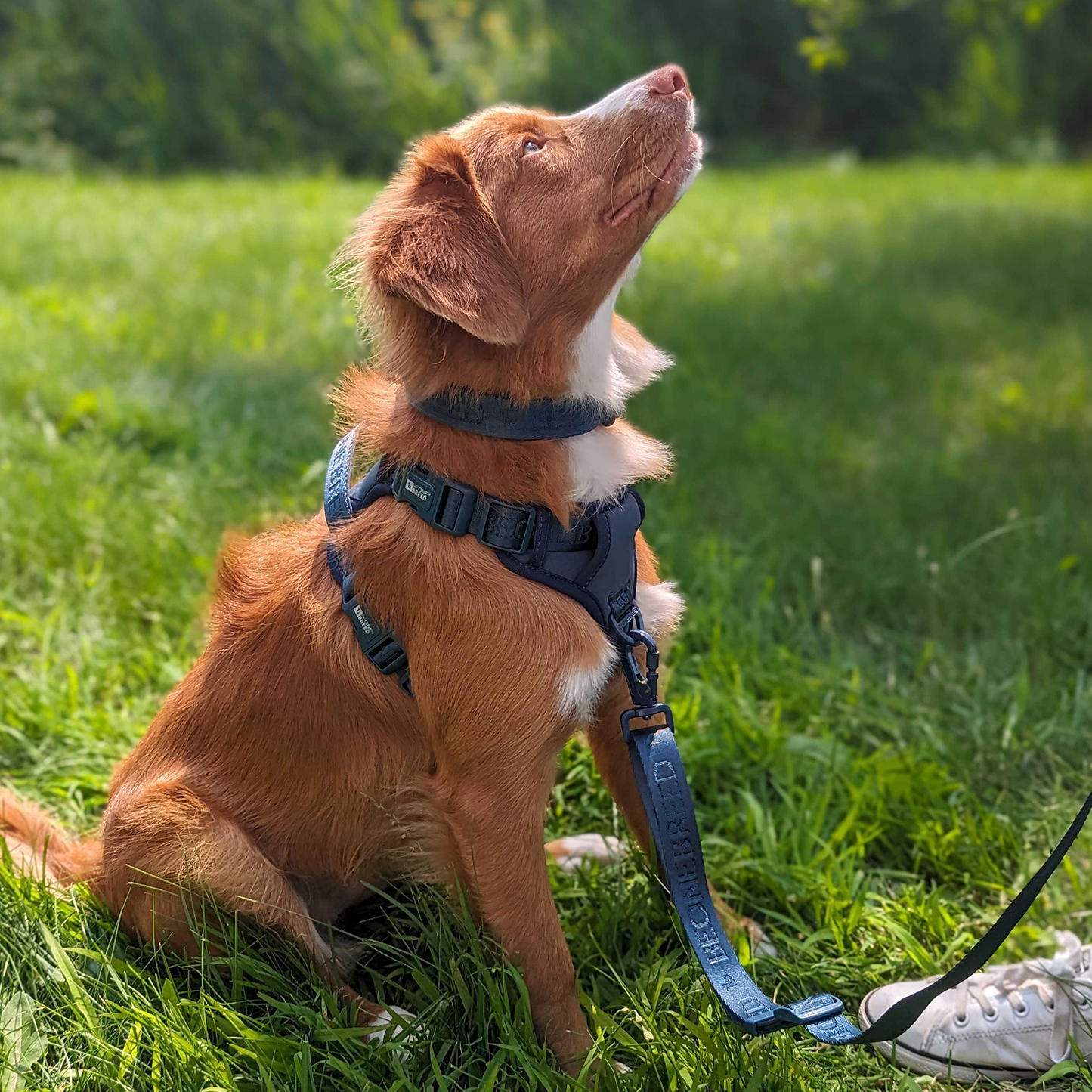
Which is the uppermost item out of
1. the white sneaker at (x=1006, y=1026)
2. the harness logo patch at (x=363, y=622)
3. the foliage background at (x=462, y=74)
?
the foliage background at (x=462, y=74)

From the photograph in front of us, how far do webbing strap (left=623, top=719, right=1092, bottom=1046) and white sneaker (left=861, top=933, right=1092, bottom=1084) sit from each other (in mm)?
244

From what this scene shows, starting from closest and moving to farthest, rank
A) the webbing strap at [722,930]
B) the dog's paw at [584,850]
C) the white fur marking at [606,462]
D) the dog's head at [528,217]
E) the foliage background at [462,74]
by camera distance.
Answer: the webbing strap at [722,930]
the dog's head at [528,217]
the white fur marking at [606,462]
the dog's paw at [584,850]
the foliage background at [462,74]

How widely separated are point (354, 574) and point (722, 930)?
0.92 metres

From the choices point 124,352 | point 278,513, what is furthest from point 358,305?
point 124,352

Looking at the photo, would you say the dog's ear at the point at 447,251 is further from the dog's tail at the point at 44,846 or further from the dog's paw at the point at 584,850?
the dog's tail at the point at 44,846

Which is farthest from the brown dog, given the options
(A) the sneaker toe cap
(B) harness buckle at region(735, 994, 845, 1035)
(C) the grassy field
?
(A) the sneaker toe cap

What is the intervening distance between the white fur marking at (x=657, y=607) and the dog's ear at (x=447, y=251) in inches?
22.6

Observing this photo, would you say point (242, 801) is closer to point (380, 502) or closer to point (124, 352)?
point (380, 502)

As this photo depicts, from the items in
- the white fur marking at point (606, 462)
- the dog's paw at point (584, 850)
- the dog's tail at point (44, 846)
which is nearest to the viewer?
the white fur marking at point (606, 462)

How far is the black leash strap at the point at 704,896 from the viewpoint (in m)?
1.70

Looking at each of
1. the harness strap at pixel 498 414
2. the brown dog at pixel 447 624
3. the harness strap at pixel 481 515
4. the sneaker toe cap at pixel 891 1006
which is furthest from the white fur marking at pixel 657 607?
the sneaker toe cap at pixel 891 1006

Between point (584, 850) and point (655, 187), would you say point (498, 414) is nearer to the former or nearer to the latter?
point (655, 187)

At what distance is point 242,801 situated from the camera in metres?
2.11

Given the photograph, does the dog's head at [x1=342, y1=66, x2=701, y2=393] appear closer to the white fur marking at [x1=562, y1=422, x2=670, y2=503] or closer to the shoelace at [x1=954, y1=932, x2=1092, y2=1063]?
the white fur marking at [x1=562, y1=422, x2=670, y2=503]
